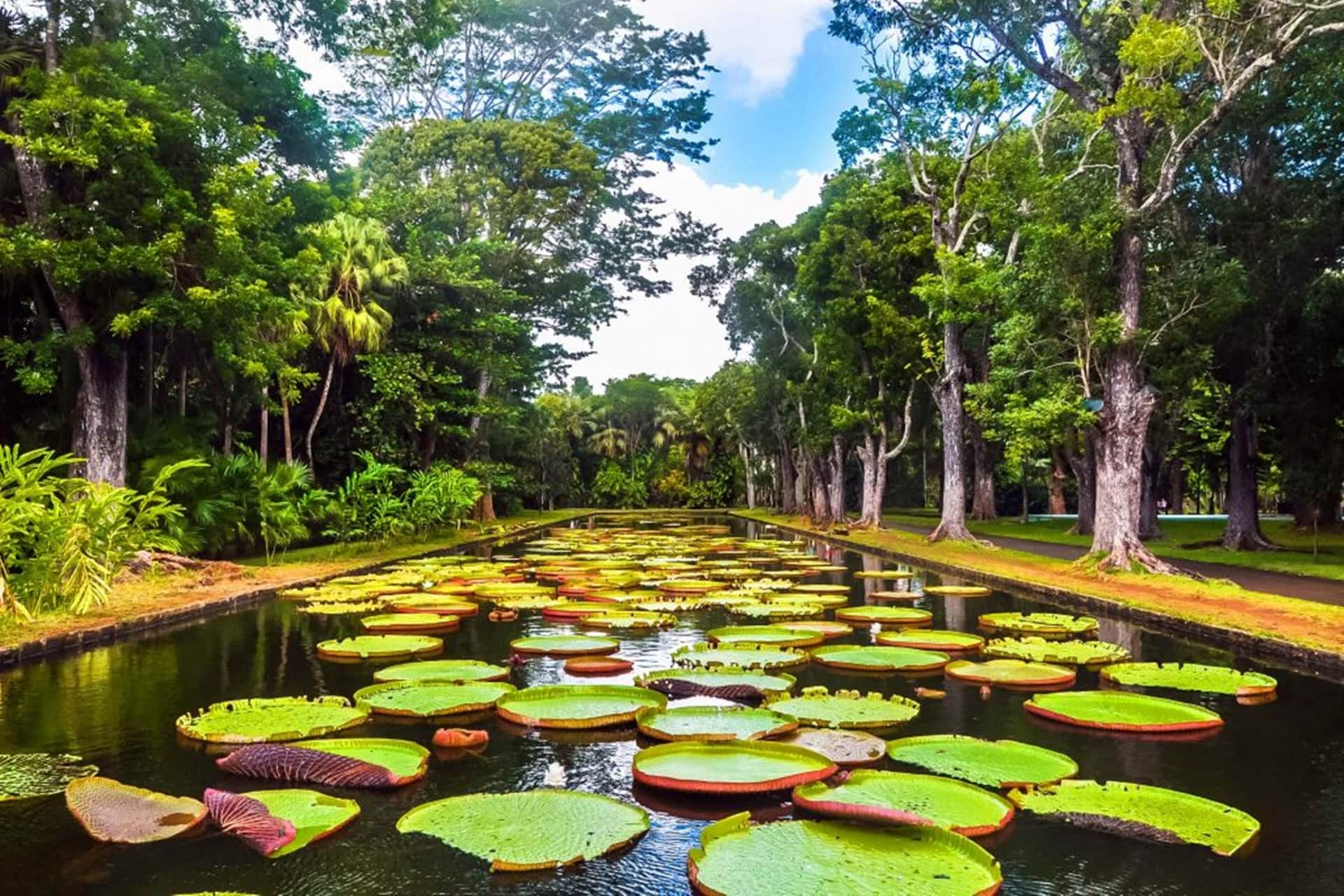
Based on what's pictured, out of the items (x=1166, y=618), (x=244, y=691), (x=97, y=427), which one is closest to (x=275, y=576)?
(x=97, y=427)

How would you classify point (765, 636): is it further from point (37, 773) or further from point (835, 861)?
point (37, 773)

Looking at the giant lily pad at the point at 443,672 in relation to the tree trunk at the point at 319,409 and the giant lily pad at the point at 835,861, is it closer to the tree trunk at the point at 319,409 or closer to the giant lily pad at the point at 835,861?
the giant lily pad at the point at 835,861

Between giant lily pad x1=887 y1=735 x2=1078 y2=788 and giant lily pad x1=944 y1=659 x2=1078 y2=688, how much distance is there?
1.78 meters

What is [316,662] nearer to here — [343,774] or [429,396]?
[343,774]

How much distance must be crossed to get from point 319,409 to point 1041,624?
717 inches

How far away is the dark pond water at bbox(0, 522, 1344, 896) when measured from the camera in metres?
3.39

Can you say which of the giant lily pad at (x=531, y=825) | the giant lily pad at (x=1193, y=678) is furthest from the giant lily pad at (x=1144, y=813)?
the giant lily pad at (x=1193, y=678)

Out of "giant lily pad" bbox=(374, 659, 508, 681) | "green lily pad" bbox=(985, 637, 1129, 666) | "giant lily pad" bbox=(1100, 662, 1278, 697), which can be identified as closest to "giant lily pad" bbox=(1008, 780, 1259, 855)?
"giant lily pad" bbox=(1100, 662, 1278, 697)

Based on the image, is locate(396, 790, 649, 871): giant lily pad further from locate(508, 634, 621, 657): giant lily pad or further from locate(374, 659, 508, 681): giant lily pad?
locate(508, 634, 621, 657): giant lily pad

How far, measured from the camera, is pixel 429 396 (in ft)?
78.3

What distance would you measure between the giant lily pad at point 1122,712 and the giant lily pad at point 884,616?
3.51m

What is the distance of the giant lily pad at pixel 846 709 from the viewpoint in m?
5.46

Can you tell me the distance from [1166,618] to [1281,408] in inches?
453

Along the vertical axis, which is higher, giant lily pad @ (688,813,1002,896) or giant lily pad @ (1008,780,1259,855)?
giant lily pad @ (688,813,1002,896)
